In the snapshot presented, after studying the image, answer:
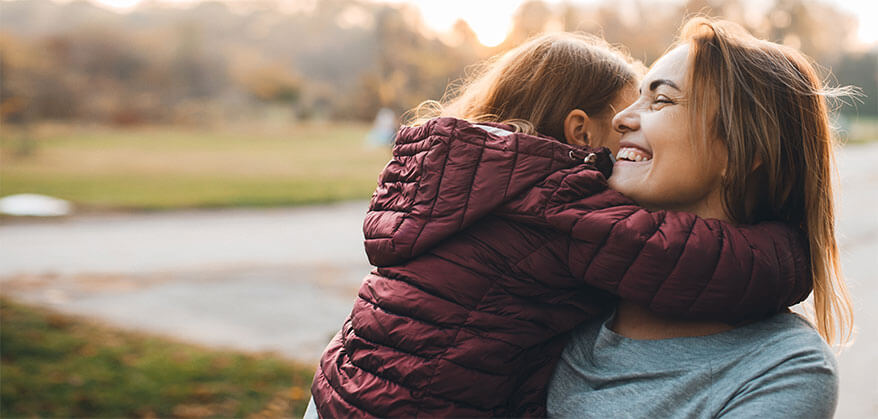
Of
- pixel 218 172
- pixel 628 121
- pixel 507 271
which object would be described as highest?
pixel 628 121

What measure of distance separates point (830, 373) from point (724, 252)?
0.87 feet

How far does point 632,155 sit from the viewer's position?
1.47 m

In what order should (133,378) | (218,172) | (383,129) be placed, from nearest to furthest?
(133,378) < (218,172) < (383,129)

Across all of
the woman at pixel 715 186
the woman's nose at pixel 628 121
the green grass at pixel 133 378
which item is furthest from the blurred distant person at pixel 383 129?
the woman at pixel 715 186

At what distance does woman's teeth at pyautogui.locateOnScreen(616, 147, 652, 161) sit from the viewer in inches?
57.1

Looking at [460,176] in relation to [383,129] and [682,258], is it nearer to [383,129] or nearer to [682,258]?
[682,258]

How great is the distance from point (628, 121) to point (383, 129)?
19.1 meters

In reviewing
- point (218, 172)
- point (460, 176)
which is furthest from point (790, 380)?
point (218, 172)

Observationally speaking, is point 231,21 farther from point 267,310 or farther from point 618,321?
point 618,321

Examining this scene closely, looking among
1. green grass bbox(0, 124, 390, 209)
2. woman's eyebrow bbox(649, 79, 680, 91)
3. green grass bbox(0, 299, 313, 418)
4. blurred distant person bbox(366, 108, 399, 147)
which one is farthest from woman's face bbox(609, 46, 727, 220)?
blurred distant person bbox(366, 108, 399, 147)

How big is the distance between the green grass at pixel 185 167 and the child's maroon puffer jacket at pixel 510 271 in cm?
1113

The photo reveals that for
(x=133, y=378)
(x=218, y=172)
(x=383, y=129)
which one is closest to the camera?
(x=133, y=378)

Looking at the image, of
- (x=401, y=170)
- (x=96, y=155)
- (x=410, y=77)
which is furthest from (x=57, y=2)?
(x=401, y=170)

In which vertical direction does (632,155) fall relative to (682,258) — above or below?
above
